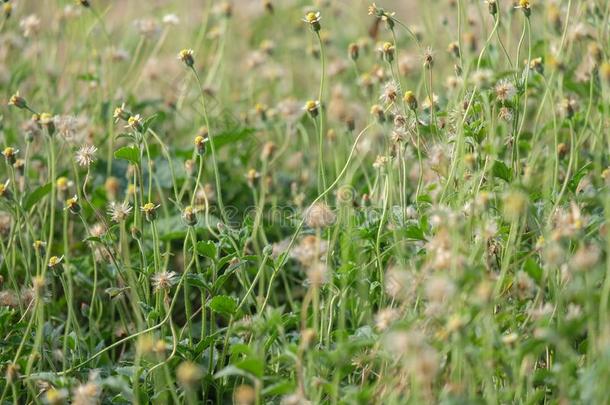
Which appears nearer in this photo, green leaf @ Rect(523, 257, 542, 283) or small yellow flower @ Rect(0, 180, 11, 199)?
green leaf @ Rect(523, 257, 542, 283)

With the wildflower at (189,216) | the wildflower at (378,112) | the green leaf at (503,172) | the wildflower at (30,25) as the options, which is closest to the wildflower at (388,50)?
the wildflower at (378,112)

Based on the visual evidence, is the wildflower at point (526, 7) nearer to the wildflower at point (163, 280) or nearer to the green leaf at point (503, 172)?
the green leaf at point (503, 172)

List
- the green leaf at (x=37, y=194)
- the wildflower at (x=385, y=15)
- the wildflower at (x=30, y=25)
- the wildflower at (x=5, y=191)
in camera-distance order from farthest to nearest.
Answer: the wildflower at (x=30, y=25)
the green leaf at (x=37, y=194)
the wildflower at (x=385, y=15)
the wildflower at (x=5, y=191)

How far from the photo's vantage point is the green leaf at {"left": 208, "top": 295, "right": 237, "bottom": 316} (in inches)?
64.9

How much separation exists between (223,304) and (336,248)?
39cm

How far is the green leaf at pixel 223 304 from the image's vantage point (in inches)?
64.9

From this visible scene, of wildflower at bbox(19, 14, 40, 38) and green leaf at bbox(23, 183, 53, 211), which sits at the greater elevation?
wildflower at bbox(19, 14, 40, 38)

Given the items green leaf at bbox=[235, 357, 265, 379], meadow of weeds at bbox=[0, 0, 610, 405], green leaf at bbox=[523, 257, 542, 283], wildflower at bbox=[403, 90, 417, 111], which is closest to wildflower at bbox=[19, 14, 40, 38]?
meadow of weeds at bbox=[0, 0, 610, 405]

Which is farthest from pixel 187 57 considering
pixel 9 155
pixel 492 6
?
pixel 492 6

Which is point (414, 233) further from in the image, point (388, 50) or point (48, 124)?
point (48, 124)

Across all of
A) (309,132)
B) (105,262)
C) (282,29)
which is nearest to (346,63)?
(309,132)

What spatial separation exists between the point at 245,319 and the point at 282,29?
2.26 meters

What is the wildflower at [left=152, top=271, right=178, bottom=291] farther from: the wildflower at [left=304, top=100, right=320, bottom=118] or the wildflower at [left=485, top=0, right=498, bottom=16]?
the wildflower at [left=485, top=0, right=498, bottom=16]

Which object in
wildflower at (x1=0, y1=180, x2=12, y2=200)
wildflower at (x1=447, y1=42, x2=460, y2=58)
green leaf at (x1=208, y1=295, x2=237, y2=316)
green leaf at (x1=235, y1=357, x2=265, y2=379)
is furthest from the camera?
wildflower at (x1=447, y1=42, x2=460, y2=58)
